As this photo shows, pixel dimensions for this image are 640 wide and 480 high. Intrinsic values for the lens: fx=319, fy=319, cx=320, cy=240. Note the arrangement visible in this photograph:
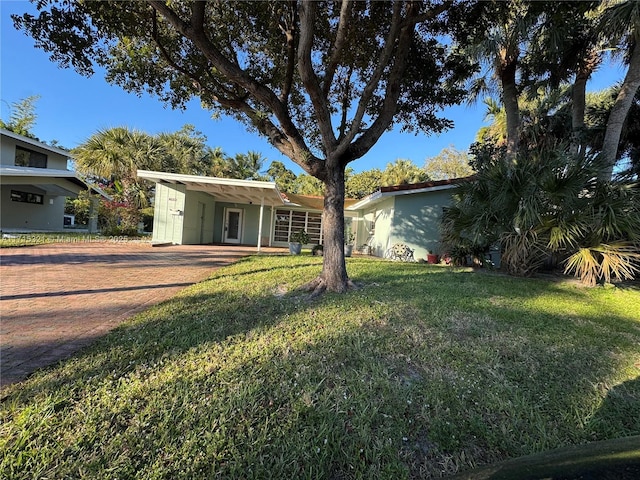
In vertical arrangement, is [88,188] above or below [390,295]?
above

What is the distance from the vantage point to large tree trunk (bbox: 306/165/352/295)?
6.12 metres

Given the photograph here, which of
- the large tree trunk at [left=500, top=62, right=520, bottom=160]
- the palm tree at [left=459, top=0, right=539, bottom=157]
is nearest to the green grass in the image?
the palm tree at [left=459, top=0, right=539, bottom=157]

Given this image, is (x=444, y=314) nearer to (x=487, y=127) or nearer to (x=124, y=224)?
(x=487, y=127)

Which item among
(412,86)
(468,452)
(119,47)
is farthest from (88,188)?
(468,452)

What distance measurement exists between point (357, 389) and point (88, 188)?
2013 centimetres

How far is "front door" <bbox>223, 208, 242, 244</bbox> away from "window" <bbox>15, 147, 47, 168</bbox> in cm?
1125

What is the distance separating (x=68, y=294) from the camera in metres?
5.71

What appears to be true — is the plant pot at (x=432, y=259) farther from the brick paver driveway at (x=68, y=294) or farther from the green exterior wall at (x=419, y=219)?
the brick paver driveway at (x=68, y=294)

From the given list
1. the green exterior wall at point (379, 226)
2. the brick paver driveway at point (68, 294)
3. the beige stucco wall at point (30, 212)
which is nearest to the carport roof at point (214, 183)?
the brick paver driveway at point (68, 294)

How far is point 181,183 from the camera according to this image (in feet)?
47.2

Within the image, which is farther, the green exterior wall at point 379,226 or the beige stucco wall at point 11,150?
the beige stucco wall at point 11,150

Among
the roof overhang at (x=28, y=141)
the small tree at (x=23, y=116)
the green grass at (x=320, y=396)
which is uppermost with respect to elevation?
the small tree at (x=23, y=116)

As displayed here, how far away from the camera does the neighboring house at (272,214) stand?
13.3 m

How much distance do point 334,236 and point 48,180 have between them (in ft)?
56.6
